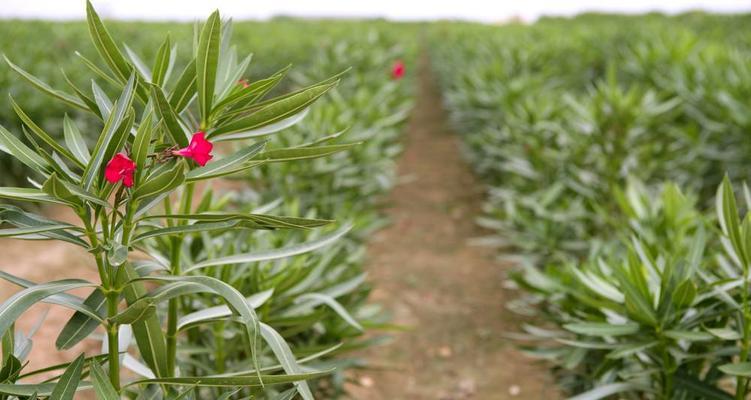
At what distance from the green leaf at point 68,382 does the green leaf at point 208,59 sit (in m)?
0.57

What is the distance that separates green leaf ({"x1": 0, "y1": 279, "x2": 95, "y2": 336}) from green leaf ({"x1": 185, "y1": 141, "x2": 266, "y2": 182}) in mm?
306

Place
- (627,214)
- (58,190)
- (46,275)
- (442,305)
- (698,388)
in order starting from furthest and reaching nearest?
(46,275) → (442,305) → (627,214) → (698,388) → (58,190)

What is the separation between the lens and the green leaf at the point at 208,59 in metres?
1.45

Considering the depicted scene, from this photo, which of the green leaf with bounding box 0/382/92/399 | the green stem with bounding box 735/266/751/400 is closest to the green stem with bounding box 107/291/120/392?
the green leaf with bounding box 0/382/92/399

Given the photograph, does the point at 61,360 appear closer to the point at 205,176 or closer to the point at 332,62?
the point at 205,176

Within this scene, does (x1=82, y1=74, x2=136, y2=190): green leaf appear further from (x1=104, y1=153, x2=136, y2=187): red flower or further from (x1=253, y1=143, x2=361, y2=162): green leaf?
(x1=253, y1=143, x2=361, y2=162): green leaf

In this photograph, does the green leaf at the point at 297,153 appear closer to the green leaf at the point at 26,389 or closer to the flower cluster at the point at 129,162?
the flower cluster at the point at 129,162

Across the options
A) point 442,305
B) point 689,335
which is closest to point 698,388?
point 689,335

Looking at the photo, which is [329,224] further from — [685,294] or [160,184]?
[685,294]

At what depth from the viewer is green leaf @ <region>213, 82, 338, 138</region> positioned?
150 cm

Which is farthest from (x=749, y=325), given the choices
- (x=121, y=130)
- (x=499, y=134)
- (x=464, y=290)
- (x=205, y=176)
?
(x=499, y=134)

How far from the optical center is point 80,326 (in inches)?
56.8

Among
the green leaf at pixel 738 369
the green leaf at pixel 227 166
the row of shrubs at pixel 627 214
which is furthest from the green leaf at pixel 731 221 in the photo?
the green leaf at pixel 227 166

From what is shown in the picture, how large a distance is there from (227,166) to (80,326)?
1.44 feet
